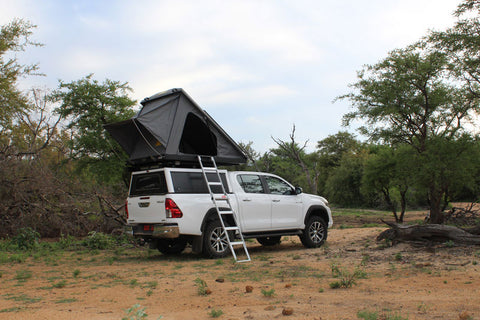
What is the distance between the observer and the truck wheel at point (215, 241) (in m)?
9.82

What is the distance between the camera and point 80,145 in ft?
72.4

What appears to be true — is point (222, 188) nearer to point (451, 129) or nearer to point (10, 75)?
point (10, 75)

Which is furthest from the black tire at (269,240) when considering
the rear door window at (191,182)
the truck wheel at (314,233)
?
the rear door window at (191,182)

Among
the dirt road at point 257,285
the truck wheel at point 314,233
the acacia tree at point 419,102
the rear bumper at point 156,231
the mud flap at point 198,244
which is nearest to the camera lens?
the dirt road at point 257,285

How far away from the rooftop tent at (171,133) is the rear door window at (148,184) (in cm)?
34

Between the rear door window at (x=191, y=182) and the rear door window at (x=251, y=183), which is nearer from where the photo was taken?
the rear door window at (x=191, y=182)

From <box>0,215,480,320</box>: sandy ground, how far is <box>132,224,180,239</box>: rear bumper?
661mm

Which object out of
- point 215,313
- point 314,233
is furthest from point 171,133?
point 215,313

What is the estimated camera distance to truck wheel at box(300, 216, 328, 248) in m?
11.5

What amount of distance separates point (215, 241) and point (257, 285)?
11.0 feet

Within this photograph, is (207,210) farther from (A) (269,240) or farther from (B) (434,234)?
(B) (434,234)

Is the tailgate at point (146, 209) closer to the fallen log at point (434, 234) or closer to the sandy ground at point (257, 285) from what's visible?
the sandy ground at point (257, 285)

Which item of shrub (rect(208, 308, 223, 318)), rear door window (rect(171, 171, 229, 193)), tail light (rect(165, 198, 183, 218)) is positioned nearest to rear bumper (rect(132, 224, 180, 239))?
tail light (rect(165, 198, 183, 218))

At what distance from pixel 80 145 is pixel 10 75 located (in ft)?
22.1
